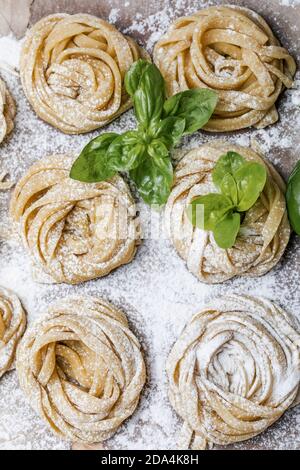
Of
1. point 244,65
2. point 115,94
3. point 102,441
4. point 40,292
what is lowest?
point 102,441

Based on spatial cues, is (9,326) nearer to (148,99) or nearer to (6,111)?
(6,111)

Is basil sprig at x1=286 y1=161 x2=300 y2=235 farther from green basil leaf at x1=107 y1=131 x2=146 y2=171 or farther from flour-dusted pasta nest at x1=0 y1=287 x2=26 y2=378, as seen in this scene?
flour-dusted pasta nest at x1=0 y1=287 x2=26 y2=378

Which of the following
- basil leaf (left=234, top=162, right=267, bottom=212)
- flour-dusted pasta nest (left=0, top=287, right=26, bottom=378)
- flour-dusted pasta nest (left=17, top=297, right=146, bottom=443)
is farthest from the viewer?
flour-dusted pasta nest (left=0, top=287, right=26, bottom=378)

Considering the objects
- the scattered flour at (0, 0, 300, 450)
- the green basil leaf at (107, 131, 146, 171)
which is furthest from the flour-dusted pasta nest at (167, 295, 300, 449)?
the green basil leaf at (107, 131, 146, 171)

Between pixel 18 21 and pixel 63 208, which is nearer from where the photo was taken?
pixel 63 208

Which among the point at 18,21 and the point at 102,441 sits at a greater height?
the point at 18,21

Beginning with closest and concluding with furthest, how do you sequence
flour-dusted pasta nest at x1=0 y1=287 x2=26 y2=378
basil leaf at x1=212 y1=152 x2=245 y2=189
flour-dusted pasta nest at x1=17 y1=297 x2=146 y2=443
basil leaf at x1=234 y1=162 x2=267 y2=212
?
basil leaf at x1=234 y1=162 x2=267 y2=212 → basil leaf at x1=212 y1=152 x2=245 y2=189 → flour-dusted pasta nest at x1=17 y1=297 x2=146 y2=443 → flour-dusted pasta nest at x1=0 y1=287 x2=26 y2=378

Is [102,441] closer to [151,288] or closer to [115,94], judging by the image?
[151,288]

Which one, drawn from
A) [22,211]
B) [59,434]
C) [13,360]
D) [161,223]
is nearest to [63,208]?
[22,211]
